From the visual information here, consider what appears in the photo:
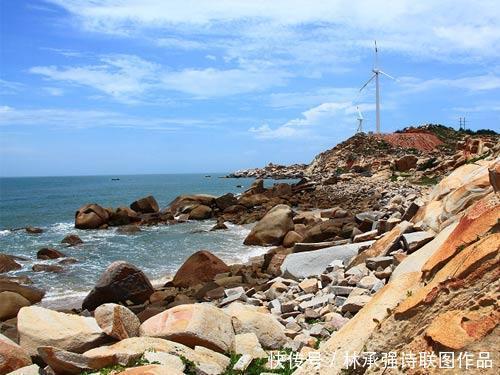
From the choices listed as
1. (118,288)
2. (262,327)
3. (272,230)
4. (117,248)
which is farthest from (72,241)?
(262,327)

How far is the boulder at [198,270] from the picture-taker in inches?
669

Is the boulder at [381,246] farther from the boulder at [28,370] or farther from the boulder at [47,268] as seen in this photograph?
the boulder at [47,268]

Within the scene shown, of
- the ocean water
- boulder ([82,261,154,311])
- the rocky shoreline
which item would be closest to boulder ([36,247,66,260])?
the ocean water

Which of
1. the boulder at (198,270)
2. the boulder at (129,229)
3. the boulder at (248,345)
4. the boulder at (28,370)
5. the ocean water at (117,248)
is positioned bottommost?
the ocean water at (117,248)

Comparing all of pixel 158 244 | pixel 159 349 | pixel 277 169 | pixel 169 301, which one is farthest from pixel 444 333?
pixel 277 169

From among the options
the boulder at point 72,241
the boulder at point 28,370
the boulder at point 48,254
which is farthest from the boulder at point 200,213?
the boulder at point 28,370

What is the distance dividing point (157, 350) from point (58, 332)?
1.91 m

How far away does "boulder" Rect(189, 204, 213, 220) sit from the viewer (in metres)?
40.3

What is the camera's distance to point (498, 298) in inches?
180

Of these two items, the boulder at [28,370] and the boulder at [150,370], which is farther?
the boulder at [28,370]

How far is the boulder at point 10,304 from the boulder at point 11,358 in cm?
768

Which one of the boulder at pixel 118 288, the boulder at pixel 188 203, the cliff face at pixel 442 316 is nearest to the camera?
the cliff face at pixel 442 316

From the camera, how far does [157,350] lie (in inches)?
292

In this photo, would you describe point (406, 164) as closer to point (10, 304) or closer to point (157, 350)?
point (10, 304)
